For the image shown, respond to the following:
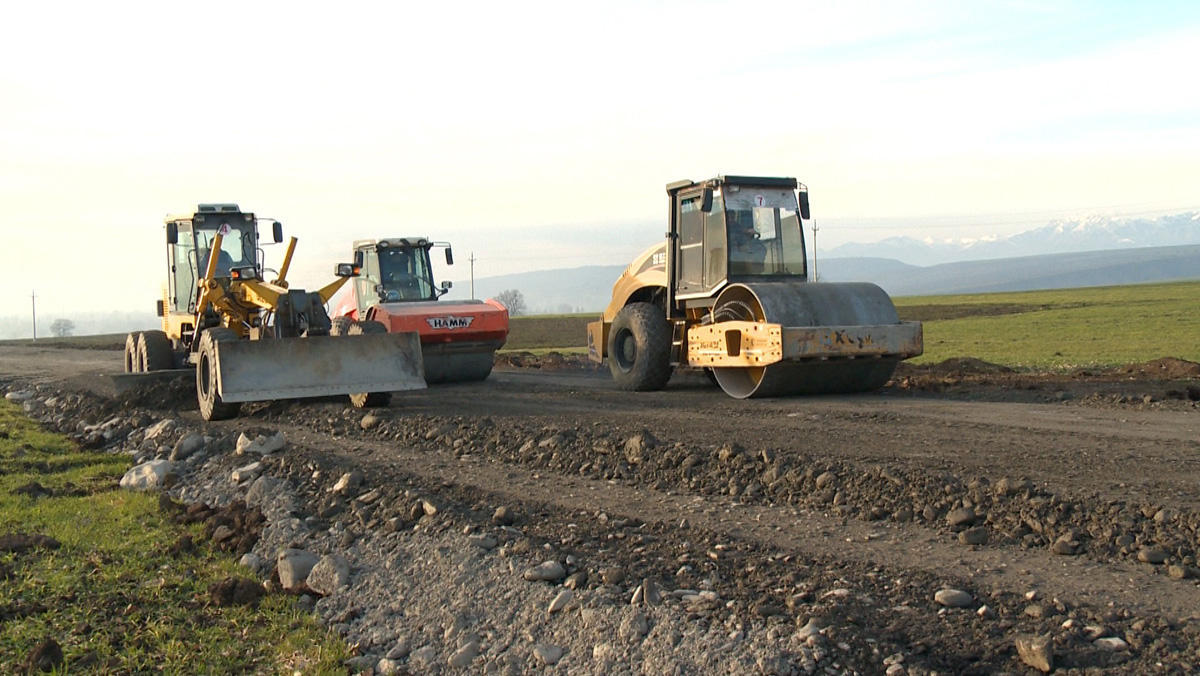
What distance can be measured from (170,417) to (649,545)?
30.7 ft

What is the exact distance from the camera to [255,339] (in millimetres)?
14078

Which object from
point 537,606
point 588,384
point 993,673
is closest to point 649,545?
point 537,606

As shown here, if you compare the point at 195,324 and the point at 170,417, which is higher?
the point at 195,324

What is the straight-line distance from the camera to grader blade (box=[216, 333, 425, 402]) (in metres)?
13.1

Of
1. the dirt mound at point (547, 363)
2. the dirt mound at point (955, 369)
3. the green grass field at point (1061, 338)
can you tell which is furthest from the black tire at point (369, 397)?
the green grass field at point (1061, 338)

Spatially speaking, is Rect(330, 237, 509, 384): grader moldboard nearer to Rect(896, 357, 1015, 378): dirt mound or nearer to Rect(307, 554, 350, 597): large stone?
Rect(896, 357, 1015, 378): dirt mound

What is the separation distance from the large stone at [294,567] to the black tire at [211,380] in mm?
6476

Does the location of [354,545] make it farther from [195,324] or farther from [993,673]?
[195,324]

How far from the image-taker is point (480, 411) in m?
13.3

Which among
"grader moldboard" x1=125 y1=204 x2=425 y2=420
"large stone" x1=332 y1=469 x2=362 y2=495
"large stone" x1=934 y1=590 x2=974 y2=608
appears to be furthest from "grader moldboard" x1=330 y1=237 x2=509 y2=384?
"large stone" x1=934 y1=590 x2=974 y2=608

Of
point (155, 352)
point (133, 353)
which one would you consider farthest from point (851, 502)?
point (133, 353)

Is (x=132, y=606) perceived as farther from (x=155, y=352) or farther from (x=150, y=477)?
(x=155, y=352)

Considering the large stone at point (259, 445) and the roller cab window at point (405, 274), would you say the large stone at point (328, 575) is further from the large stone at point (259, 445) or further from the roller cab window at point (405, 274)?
the roller cab window at point (405, 274)

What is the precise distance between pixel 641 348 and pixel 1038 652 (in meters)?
11.0
